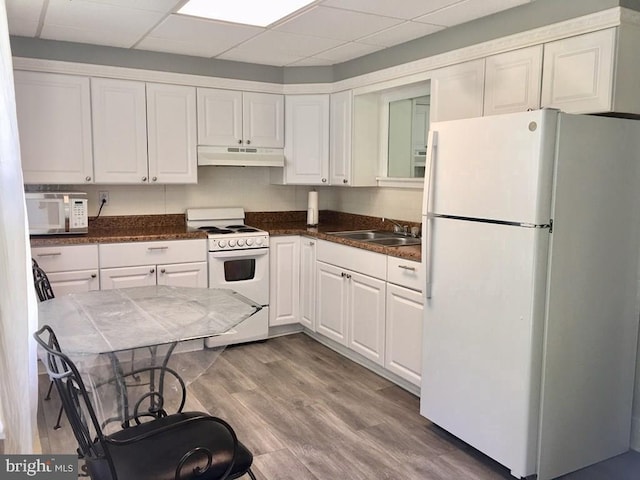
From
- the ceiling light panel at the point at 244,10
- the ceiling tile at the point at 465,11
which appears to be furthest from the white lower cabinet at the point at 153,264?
the ceiling tile at the point at 465,11

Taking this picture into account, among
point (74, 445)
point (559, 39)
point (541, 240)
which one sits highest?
point (559, 39)

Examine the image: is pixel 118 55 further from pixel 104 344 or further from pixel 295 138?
pixel 104 344

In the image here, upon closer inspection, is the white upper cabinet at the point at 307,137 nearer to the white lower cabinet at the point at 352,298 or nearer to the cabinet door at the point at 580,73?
the white lower cabinet at the point at 352,298

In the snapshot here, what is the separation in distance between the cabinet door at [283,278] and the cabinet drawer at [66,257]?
1.35 meters

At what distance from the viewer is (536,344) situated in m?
2.38

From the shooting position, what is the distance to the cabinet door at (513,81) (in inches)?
113

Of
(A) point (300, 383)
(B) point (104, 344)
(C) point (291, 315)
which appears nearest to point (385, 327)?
(A) point (300, 383)

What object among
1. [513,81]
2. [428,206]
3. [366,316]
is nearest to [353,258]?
[366,316]

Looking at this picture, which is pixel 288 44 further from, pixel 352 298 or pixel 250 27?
pixel 352 298

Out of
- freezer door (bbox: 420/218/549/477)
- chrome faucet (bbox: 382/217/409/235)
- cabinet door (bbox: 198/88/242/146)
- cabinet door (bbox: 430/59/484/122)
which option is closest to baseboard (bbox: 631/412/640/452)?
freezer door (bbox: 420/218/549/477)

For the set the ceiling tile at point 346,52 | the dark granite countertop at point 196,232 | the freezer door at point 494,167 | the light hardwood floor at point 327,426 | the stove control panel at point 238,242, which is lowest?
the light hardwood floor at point 327,426

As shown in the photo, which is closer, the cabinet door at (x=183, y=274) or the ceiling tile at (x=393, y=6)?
the ceiling tile at (x=393, y=6)

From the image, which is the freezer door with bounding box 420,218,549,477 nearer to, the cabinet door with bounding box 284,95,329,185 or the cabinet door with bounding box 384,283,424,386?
the cabinet door with bounding box 384,283,424,386

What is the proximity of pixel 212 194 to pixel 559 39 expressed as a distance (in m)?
3.03
